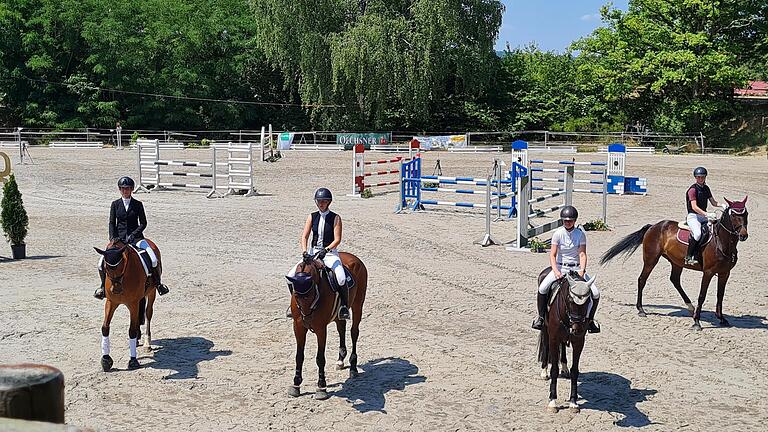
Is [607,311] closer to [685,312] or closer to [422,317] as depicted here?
[685,312]

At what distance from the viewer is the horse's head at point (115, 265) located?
308 inches

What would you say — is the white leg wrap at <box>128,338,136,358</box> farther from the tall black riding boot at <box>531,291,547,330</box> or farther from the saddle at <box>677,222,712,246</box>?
the saddle at <box>677,222,712,246</box>

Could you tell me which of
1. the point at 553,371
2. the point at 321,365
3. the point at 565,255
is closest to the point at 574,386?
the point at 553,371

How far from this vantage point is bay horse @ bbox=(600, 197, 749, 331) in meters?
10.1

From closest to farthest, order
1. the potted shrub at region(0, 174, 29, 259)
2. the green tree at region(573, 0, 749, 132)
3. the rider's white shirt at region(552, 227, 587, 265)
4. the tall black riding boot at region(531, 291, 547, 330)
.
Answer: the tall black riding boot at region(531, 291, 547, 330) < the rider's white shirt at region(552, 227, 587, 265) < the potted shrub at region(0, 174, 29, 259) < the green tree at region(573, 0, 749, 132)

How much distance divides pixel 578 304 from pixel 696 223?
4.58 meters

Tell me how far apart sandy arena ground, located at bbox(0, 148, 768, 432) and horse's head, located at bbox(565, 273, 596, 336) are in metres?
0.86

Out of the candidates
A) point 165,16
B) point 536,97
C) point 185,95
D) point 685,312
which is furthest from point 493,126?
point 685,312

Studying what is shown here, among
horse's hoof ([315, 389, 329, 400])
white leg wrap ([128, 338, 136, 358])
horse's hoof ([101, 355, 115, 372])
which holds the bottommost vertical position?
horse's hoof ([315, 389, 329, 400])

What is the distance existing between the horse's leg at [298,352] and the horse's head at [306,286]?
21 centimetres

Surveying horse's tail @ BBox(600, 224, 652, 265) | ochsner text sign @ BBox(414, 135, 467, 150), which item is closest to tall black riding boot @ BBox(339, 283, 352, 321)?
horse's tail @ BBox(600, 224, 652, 265)

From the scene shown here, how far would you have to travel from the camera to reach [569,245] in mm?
7570

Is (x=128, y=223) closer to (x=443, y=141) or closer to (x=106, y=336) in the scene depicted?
(x=106, y=336)

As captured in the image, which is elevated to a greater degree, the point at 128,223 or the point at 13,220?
the point at 128,223
